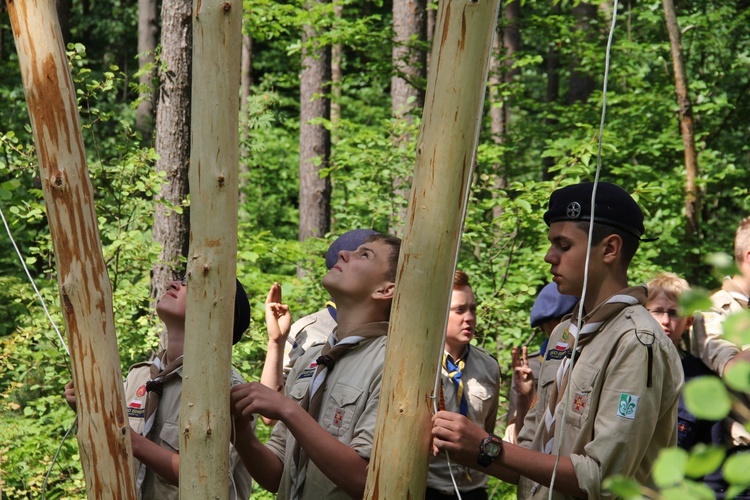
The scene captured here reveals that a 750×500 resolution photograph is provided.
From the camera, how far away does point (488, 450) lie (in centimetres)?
239

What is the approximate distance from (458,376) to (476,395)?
0.14 meters

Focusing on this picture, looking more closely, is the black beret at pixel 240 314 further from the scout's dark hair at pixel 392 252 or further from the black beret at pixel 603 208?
the black beret at pixel 603 208

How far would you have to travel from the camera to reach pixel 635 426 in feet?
7.88

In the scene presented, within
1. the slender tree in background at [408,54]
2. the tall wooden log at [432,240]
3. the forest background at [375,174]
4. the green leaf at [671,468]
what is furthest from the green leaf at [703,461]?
the slender tree in background at [408,54]

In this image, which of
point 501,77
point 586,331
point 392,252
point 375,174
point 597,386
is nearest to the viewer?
point 597,386

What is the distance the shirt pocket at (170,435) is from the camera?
121 inches

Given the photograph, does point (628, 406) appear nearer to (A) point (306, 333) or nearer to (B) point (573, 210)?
(B) point (573, 210)

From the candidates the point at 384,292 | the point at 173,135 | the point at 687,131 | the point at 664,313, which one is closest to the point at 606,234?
the point at 384,292

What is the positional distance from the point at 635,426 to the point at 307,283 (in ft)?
18.9

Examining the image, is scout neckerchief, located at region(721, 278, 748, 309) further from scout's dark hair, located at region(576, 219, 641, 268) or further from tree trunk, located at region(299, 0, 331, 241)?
tree trunk, located at region(299, 0, 331, 241)

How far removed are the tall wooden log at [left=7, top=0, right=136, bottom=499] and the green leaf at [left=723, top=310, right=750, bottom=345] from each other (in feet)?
6.89

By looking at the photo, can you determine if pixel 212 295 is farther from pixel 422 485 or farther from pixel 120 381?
pixel 422 485

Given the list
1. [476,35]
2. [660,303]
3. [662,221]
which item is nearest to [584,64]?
[662,221]

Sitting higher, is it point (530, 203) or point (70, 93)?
point (70, 93)
